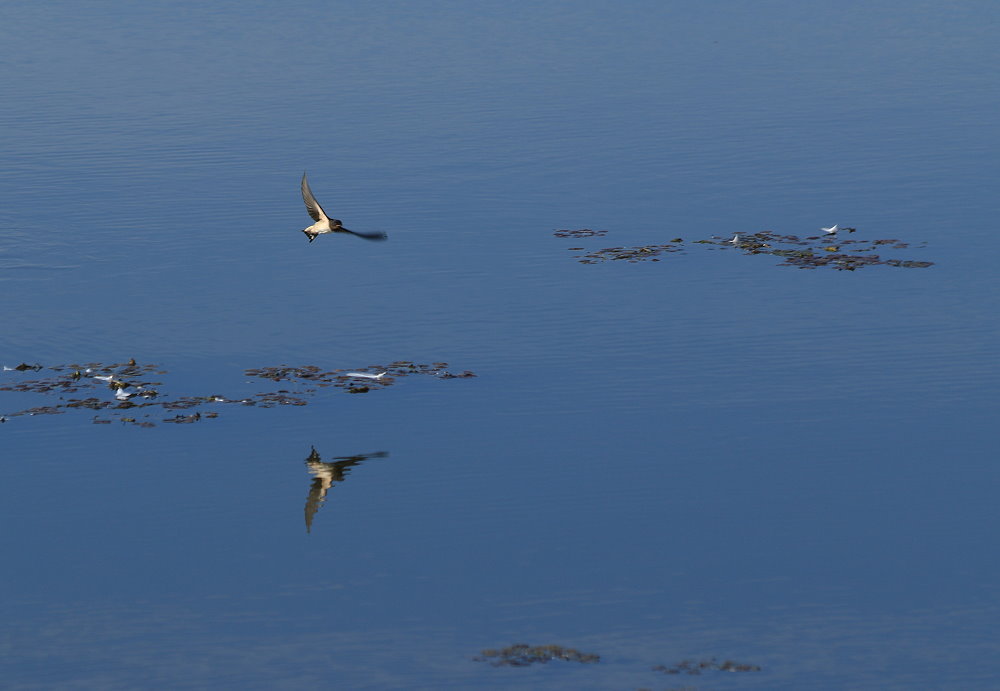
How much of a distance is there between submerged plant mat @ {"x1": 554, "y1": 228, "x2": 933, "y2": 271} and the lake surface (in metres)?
0.23

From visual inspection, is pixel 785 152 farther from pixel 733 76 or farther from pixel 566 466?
pixel 566 466

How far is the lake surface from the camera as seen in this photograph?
17.8 meters

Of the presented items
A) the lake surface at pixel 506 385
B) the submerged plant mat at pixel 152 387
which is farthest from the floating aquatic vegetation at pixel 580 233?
the submerged plant mat at pixel 152 387

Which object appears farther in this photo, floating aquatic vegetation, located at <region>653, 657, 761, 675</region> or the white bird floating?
→ the white bird floating

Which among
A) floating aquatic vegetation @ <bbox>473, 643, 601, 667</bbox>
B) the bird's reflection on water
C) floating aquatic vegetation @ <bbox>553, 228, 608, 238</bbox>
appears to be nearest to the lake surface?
the bird's reflection on water

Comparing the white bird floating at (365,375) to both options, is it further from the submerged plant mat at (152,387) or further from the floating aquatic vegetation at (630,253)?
the floating aquatic vegetation at (630,253)

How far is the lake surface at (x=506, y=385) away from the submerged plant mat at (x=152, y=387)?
126mm

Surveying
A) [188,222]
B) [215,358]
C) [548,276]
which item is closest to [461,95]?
[188,222]

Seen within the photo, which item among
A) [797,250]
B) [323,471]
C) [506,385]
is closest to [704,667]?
[323,471]

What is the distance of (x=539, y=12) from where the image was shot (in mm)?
62031

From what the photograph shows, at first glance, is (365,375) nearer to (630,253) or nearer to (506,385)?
(506,385)

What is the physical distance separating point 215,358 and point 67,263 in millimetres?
7190

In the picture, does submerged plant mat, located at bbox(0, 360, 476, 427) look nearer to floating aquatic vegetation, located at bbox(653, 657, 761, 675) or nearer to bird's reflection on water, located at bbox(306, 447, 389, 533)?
bird's reflection on water, located at bbox(306, 447, 389, 533)

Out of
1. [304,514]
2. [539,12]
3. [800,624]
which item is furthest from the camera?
[539,12]
